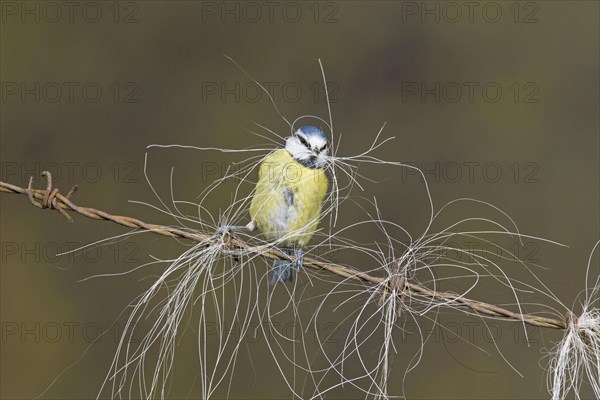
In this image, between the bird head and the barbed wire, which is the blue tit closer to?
the bird head

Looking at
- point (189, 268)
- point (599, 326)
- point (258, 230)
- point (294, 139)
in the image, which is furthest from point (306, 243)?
point (599, 326)

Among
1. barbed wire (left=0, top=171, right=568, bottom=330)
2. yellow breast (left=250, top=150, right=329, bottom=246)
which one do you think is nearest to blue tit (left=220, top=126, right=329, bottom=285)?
yellow breast (left=250, top=150, right=329, bottom=246)

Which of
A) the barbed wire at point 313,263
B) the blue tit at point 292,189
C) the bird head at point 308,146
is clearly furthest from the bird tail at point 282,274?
the barbed wire at point 313,263

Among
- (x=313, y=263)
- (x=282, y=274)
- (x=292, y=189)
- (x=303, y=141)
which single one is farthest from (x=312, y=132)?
(x=313, y=263)

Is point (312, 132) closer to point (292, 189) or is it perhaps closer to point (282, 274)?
point (292, 189)

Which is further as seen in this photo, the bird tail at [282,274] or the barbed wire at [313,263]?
the bird tail at [282,274]

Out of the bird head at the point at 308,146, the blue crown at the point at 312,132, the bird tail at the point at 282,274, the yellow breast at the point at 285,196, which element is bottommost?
the bird tail at the point at 282,274

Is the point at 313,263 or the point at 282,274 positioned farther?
the point at 282,274

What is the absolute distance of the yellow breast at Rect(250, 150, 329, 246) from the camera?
1.96m

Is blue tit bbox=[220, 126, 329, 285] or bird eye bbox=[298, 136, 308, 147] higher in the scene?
bird eye bbox=[298, 136, 308, 147]

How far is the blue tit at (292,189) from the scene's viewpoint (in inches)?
76.5

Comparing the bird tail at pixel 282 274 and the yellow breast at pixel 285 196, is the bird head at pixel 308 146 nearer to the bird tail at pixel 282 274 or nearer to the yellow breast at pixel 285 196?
the yellow breast at pixel 285 196

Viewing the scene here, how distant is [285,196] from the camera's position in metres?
2.00

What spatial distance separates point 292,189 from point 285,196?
23 mm
